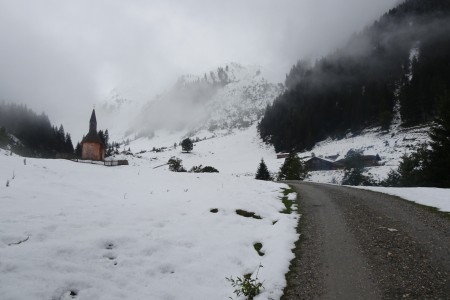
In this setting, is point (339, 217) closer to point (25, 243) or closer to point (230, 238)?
point (230, 238)

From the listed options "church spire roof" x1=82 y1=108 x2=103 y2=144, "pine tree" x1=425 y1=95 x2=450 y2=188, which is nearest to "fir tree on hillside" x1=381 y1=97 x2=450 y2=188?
"pine tree" x1=425 y1=95 x2=450 y2=188

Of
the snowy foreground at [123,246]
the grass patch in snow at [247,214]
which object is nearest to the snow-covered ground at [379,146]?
the grass patch in snow at [247,214]

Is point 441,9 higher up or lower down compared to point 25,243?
higher up

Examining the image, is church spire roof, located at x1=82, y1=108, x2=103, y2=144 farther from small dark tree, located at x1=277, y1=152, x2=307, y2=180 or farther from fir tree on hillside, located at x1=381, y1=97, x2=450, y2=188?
fir tree on hillside, located at x1=381, y1=97, x2=450, y2=188

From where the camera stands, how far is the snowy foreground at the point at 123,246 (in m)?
5.70

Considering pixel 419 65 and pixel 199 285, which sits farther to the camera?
pixel 419 65

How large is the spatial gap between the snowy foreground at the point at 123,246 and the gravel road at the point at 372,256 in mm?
704

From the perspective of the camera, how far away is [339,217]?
13.5 metres

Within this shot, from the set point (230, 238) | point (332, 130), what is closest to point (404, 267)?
point (230, 238)

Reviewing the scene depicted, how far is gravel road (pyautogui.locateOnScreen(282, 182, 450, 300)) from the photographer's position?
22.3ft

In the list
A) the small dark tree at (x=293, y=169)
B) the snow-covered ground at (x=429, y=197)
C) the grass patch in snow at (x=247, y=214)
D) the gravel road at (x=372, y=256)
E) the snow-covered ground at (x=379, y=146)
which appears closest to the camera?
the gravel road at (x=372, y=256)

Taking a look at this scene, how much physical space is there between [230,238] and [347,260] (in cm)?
344

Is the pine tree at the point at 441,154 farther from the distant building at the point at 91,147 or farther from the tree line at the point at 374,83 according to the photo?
the tree line at the point at 374,83

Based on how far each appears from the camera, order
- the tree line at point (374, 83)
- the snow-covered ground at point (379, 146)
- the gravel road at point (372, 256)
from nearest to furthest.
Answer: the gravel road at point (372, 256) < the snow-covered ground at point (379, 146) < the tree line at point (374, 83)
